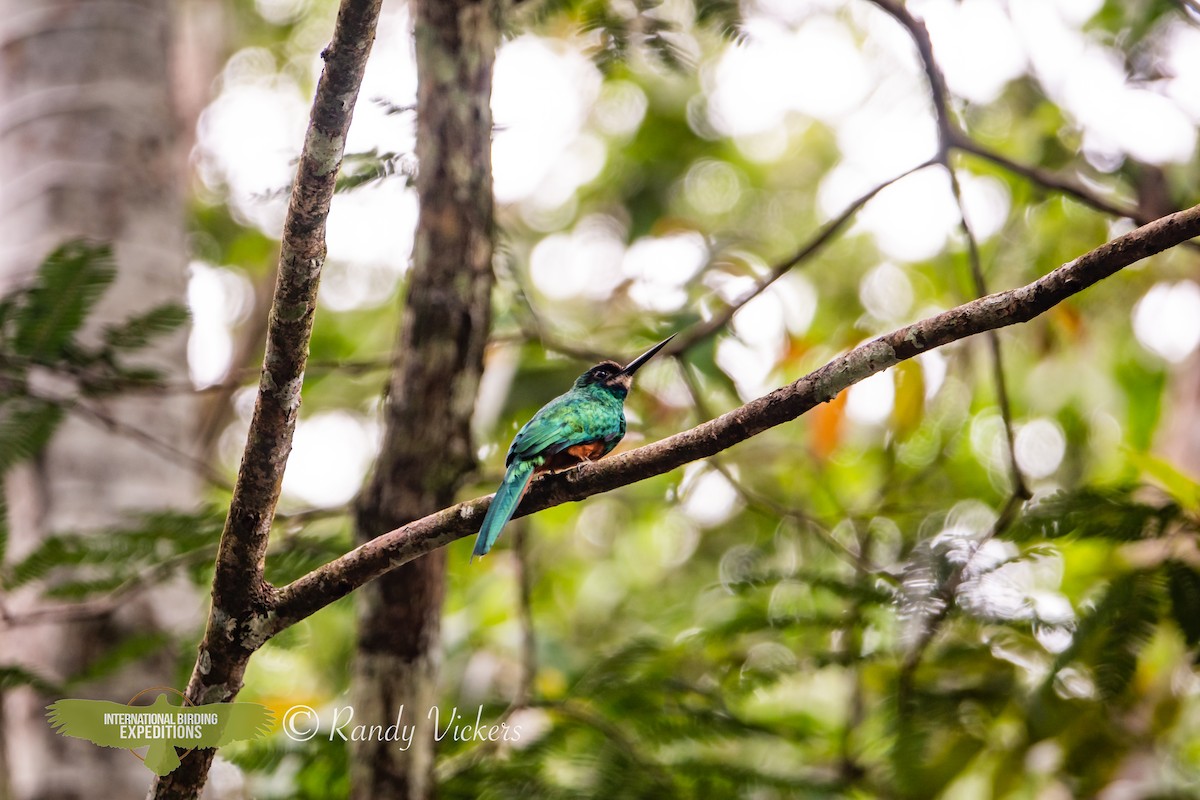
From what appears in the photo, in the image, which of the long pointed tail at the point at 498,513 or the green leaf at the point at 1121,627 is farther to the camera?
the green leaf at the point at 1121,627

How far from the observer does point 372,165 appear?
8.30 ft

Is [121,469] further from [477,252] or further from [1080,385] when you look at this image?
[1080,385]

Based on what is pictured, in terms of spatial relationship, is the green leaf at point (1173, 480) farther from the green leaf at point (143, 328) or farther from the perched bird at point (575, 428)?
the green leaf at point (143, 328)

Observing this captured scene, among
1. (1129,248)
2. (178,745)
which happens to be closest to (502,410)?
(178,745)

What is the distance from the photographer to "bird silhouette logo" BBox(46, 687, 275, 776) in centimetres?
169

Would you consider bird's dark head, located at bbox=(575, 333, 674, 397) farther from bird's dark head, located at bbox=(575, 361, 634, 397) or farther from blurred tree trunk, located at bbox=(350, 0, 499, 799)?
blurred tree trunk, located at bbox=(350, 0, 499, 799)

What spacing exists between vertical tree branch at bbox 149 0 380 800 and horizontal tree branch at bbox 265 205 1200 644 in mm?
71

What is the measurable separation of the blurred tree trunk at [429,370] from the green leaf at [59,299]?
951mm

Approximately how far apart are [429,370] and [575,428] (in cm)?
46

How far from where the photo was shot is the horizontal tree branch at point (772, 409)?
144 centimetres

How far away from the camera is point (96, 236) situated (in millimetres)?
3670
